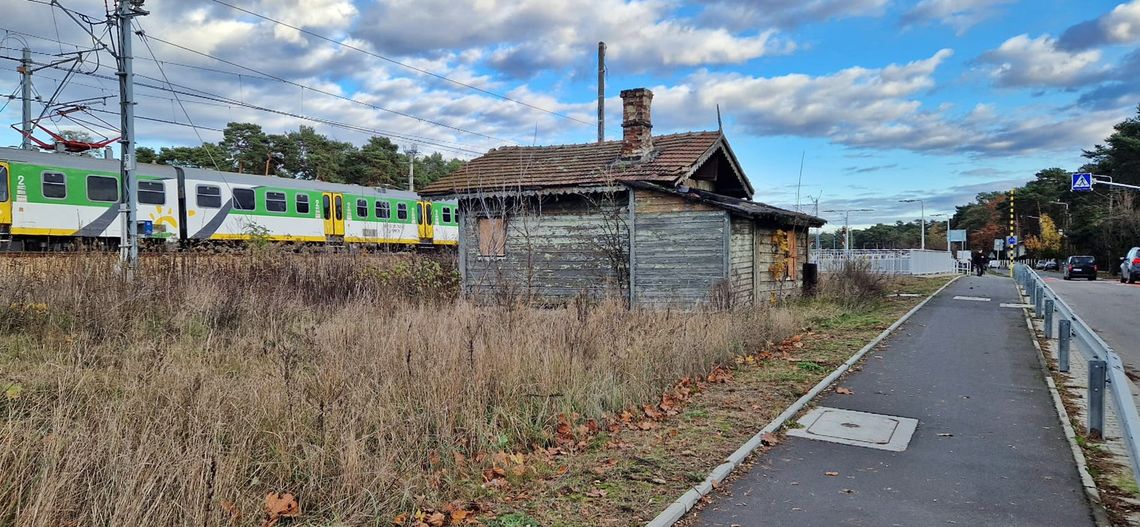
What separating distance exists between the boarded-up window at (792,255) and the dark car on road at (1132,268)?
22244 millimetres

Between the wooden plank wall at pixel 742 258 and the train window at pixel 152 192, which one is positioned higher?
the train window at pixel 152 192

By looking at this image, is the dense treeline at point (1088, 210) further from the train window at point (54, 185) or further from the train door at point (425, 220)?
the train window at point (54, 185)

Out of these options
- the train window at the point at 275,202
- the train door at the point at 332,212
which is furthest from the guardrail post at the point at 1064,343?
the train door at the point at 332,212

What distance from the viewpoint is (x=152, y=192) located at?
21.3 m

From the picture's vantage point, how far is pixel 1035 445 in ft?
18.8

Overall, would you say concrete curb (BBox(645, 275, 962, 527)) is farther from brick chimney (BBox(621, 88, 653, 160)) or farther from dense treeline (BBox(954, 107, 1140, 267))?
dense treeline (BBox(954, 107, 1140, 267))

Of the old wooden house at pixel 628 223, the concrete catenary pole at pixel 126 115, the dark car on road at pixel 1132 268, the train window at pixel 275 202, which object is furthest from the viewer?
the dark car on road at pixel 1132 268

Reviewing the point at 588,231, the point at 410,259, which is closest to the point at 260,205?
the point at 410,259

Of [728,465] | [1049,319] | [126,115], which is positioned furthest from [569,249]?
[728,465]

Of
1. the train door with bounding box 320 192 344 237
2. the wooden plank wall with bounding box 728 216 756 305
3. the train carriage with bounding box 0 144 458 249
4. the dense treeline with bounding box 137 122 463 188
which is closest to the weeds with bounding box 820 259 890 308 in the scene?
the wooden plank wall with bounding box 728 216 756 305

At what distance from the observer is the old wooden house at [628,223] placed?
15.2m

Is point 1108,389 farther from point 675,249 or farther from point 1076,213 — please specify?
point 1076,213

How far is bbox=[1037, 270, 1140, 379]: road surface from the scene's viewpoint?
11.0 meters

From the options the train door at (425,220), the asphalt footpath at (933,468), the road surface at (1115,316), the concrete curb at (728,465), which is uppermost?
the train door at (425,220)
